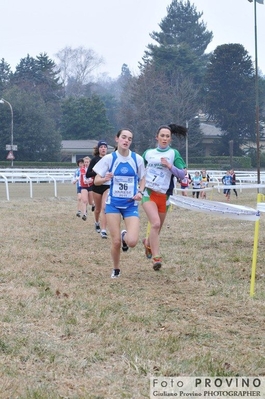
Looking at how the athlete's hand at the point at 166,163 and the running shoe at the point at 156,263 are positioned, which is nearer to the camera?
the running shoe at the point at 156,263

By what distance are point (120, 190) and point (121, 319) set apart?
3160 millimetres

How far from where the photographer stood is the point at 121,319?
6871 mm

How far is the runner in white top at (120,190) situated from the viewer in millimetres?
9758

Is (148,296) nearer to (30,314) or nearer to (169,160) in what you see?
(30,314)

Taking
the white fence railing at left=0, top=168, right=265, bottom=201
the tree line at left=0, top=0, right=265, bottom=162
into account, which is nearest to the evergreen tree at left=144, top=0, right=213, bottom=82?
the tree line at left=0, top=0, right=265, bottom=162

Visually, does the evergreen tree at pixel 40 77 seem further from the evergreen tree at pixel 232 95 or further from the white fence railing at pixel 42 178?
the white fence railing at pixel 42 178

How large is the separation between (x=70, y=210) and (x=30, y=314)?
17.6 metres

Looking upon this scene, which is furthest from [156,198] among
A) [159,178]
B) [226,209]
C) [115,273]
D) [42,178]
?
[42,178]

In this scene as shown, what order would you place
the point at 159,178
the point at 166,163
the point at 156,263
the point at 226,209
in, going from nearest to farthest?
the point at 226,209 < the point at 156,263 < the point at 166,163 < the point at 159,178

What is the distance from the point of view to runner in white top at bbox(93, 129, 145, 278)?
976cm

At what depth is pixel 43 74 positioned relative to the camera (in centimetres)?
9906

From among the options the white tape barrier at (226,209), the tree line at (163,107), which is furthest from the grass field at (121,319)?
the tree line at (163,107)

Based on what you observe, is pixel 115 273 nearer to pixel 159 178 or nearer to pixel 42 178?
pixel 159 178

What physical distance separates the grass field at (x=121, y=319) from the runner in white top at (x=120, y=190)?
0.53 meters
